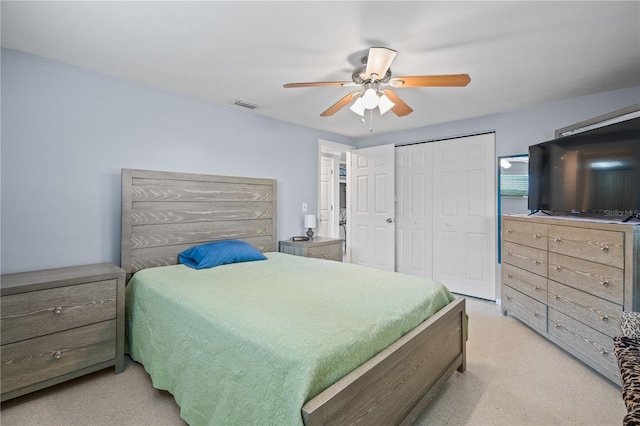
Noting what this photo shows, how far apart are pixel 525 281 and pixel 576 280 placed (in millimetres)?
628

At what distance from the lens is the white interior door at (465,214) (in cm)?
370

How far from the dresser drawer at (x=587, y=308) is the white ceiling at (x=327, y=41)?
68.9 inches

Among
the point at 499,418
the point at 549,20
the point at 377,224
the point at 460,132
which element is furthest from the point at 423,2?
the point at 377,224

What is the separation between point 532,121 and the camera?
335cm

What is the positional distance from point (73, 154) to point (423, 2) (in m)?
2.70

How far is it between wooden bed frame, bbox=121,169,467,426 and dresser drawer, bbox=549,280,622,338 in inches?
34.7

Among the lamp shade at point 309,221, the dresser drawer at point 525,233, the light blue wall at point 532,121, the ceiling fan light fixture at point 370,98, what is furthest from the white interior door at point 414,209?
the ceiling fan light fixture at point 370,98

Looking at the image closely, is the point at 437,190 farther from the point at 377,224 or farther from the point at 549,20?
the point at 549,20

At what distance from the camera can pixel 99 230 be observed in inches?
98.3

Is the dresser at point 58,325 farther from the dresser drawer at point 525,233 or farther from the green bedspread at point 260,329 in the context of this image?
the dresser drawer at point 525,233

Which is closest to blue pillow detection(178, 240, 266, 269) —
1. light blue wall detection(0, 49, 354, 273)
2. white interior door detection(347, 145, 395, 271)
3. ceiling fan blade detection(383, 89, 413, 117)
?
light blue wall detection(0, 49, 354, 273)

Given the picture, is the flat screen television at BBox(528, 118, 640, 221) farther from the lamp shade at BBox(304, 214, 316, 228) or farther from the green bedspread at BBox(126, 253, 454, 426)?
the lamp shade at BBox(304, 214, 316, 228)

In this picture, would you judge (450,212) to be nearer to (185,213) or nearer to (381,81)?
(381,81)

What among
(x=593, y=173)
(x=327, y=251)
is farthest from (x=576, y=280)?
(x=327, y=251)
